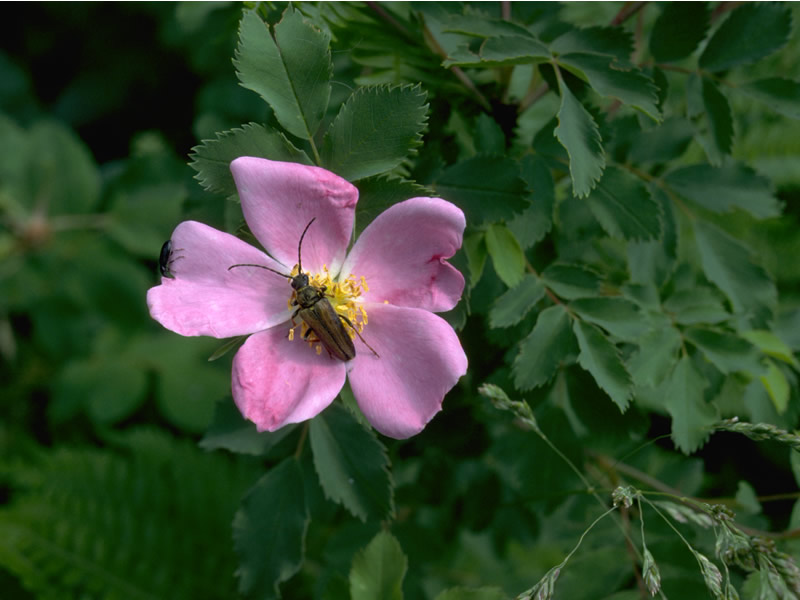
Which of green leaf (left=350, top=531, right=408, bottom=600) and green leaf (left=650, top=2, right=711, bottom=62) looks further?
green leaf (left=650, top=2, right=711, bottom=62)

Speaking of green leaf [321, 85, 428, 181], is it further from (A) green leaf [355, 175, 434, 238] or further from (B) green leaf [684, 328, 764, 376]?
(B) green leaf [684, 328, 764, 376]

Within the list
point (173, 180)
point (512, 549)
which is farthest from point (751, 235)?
point (173, 180)

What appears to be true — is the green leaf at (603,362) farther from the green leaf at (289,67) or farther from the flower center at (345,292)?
the green leaf at (289,67)

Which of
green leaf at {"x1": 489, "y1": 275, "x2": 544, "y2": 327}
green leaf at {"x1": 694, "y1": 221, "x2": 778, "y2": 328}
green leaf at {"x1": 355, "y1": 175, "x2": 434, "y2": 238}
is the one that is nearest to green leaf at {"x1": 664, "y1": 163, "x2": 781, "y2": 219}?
green leaf at {"x1": 694, "y1": 221, "x2": 778, "y2": 328}

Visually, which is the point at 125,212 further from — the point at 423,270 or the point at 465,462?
the point at 423,270

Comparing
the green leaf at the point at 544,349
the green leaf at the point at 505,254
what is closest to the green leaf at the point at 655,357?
the green leaf at the point at 544,349

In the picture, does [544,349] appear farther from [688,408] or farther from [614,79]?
[614,79]
